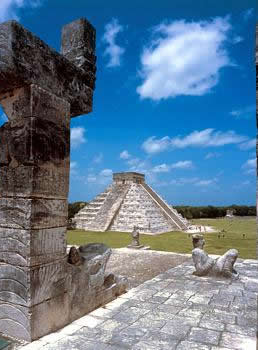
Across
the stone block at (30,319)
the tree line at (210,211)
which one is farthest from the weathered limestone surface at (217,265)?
the tree line at (210,211)

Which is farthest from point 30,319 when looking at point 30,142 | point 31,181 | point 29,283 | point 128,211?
point 128,211

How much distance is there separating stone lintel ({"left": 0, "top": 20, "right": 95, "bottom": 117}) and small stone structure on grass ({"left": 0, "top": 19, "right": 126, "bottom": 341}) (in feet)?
0.05

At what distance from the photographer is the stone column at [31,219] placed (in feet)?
13.7

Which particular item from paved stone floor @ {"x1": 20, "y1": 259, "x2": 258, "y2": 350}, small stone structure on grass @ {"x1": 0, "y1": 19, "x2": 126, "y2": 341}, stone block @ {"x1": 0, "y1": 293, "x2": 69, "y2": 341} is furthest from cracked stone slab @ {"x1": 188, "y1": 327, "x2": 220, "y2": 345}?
stone block @ {"x1": 0, "y1": 293, "x2": 69, "y2": 341}

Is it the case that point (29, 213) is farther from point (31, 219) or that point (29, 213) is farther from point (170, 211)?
point (170, 211)

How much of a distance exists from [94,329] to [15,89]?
370 cm

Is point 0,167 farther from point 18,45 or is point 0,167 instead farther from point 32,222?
point 18,45

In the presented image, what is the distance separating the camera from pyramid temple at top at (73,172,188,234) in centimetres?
2838

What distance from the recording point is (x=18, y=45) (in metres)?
4.20

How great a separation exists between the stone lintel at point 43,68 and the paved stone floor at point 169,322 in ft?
11.7

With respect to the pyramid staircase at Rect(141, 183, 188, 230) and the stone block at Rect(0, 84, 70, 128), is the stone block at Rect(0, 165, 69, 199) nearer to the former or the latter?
the stone block at Rect(0, 84, 70, 128)

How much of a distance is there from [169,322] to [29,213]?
2813 mm

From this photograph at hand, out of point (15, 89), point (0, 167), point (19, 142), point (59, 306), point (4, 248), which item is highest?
point (15, 89)

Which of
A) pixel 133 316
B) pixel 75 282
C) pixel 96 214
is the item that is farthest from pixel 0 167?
pixel 96 214
